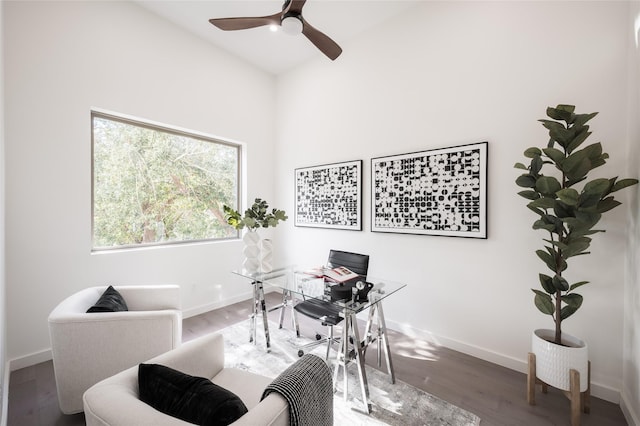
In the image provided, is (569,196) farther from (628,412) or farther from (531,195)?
(628,412)

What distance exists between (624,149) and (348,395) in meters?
2.59

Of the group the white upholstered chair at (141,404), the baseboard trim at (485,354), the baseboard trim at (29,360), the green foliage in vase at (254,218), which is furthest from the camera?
the green foliage in vase at (254,218)

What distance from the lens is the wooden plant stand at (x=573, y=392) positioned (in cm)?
164

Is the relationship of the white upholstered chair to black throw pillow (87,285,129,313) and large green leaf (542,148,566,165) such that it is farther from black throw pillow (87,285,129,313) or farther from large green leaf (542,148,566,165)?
large green leaf (542,148,566,165)

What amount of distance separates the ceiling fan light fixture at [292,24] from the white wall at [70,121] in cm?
185

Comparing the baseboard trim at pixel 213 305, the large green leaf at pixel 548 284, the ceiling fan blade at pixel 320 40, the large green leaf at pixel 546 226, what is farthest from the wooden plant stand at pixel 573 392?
the baseboard trim at pixel 213 305

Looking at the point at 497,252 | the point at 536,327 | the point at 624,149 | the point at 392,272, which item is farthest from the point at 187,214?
the point at 624,149

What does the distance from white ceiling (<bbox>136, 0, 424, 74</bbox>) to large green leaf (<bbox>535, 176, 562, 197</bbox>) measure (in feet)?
7.53

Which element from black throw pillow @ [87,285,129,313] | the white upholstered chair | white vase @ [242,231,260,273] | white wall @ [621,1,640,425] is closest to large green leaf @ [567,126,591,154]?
white wall @ [621,1,640,425]

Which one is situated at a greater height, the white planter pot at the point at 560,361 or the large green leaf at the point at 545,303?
the large green leaf at the point at 545,303

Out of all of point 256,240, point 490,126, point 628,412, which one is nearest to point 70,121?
point 256,240

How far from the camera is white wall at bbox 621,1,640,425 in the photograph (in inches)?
66.3

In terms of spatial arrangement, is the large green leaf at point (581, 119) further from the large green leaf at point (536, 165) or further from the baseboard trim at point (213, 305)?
the baseboard trim at point (213, 305)

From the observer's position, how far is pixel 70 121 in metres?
2.48
